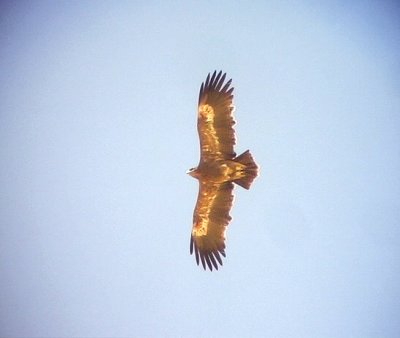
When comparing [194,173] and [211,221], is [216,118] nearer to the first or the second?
[194,173]

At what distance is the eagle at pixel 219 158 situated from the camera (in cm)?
654

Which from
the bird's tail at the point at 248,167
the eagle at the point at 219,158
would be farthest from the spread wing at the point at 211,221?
the bird's tail at the point at 248,167

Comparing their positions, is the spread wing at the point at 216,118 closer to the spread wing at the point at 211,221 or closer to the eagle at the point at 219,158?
the eagle at the point at 219,158

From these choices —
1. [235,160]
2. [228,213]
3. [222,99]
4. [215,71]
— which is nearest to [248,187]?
[235,160]

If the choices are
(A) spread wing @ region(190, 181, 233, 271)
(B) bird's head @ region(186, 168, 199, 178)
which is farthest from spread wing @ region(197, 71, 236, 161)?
(A) spread wing @ region(190, 181, 233, 271)

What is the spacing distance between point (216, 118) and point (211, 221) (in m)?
2.27

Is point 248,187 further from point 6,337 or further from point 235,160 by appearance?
point 6,337

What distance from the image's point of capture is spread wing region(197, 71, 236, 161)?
6.57m

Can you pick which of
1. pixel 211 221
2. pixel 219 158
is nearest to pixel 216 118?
pixel 219 158

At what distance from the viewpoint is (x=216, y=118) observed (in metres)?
6.63

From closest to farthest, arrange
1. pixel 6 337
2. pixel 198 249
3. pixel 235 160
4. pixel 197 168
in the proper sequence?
1. pixel 235 160
2. pixel 197 168
3. pixel 198 249
4. pixel 6 337

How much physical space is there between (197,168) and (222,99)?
1451 mm

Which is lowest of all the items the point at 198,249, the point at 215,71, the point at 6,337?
the point at 6,337

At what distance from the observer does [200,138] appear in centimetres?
677
